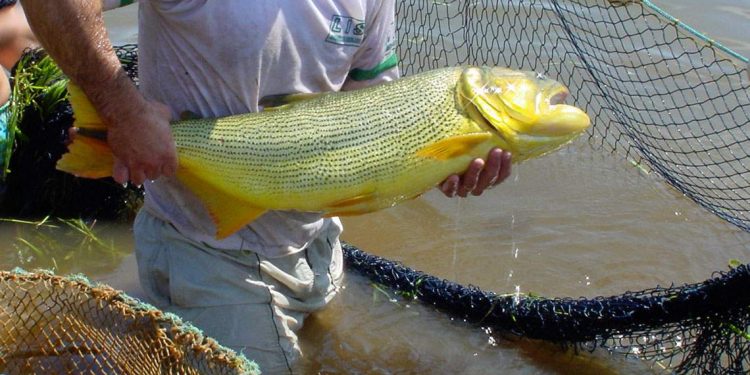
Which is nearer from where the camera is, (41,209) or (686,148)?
(41,209)

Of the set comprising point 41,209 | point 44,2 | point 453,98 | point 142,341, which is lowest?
point 41,209

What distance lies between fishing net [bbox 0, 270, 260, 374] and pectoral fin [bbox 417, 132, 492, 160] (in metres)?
0.95

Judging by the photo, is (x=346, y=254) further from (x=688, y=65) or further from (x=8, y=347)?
(x=688, y=65)

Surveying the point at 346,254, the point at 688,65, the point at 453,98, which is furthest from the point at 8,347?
the point at 688,65

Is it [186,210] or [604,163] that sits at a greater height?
[186,210]

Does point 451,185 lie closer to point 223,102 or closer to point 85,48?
point 223,102

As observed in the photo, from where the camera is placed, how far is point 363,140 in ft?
10.5

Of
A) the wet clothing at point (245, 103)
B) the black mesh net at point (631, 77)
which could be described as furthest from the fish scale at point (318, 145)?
the black mesh net at point (631, 77)

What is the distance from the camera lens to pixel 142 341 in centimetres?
342

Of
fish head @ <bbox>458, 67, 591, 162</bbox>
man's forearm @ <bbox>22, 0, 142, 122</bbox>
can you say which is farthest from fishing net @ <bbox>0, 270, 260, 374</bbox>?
fish head @ <bbox>458, 67, 591, 162</bbox>

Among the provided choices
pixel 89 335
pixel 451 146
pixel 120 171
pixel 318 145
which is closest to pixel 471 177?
pixel 451 146

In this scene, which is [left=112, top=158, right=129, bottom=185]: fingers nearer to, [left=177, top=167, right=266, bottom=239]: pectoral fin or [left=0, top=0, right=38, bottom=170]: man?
[left=177, top=167, right=266, bottom=239]: pectoral fin

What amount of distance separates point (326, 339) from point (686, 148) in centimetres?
352

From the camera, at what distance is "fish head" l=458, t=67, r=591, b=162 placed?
3.20 m
